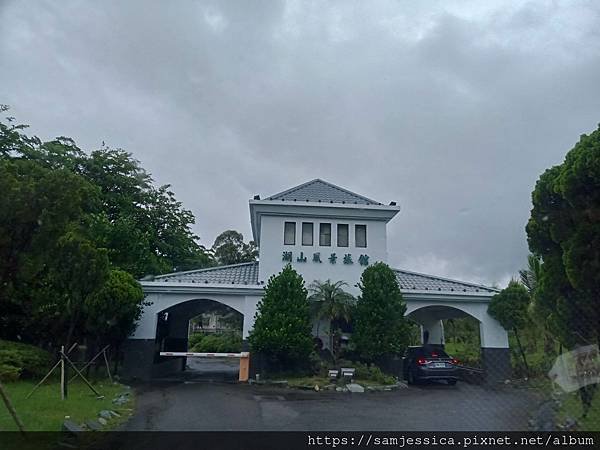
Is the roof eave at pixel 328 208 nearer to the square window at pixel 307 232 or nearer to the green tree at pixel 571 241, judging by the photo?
the square window at pixel 307 232

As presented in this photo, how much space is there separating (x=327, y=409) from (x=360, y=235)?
7.97m

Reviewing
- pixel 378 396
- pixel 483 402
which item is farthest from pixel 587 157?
pixel 378 396

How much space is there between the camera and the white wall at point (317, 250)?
1483cm

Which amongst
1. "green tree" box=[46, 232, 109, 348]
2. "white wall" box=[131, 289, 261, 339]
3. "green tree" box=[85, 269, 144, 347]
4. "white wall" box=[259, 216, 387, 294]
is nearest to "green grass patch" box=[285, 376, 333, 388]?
"white wall" box=[131, 289, 261, 339]

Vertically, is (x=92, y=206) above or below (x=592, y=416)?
above

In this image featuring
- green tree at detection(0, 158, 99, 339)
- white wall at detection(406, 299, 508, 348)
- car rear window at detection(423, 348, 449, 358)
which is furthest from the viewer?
white wall at detection(406, 299, 508, 348)

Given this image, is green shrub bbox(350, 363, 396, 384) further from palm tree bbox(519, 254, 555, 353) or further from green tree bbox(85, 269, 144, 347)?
green tree bbox(85, 269, 144, 347)

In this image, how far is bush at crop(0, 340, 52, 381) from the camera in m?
9.21

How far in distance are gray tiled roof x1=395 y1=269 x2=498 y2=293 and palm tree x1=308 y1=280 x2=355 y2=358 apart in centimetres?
193

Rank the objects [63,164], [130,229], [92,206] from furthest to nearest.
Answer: [63,164]
[92,206]
[130,229]

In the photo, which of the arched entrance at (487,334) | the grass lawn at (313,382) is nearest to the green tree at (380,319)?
the grass lawn at (313,382)

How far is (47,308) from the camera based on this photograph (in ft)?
37.4
